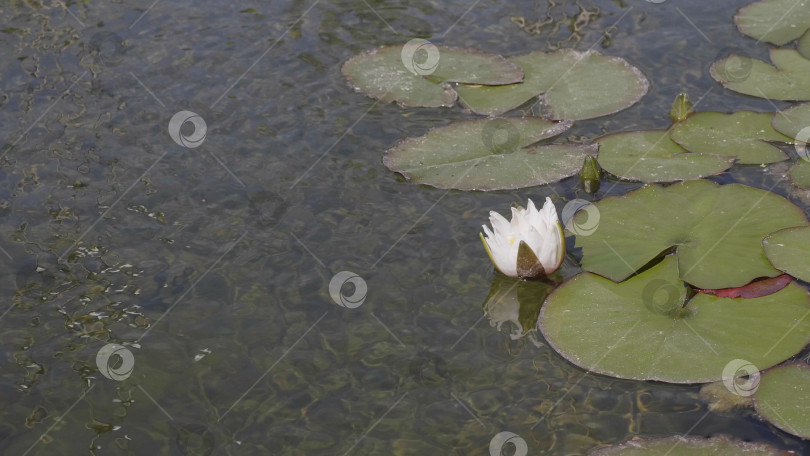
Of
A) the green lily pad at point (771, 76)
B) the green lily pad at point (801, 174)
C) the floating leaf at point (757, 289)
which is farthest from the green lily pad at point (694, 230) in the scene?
the green lily pad at point (771, 76)

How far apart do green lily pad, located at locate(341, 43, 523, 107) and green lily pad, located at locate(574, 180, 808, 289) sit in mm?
1619

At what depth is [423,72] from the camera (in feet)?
20.8

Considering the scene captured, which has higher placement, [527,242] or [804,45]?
[527,242]

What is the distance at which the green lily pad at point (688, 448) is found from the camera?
346 centimetres

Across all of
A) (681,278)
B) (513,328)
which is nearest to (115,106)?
(513,328)

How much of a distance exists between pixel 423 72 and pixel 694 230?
7.94ft

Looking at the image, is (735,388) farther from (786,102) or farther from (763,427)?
(786,102)

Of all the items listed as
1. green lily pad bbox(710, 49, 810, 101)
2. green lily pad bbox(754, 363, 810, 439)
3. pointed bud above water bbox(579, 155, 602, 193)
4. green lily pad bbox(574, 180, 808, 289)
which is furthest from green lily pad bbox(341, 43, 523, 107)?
green lily pad bbox(754, 363, 810, 439)

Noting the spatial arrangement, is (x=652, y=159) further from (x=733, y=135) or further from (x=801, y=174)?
(x=801, y=174)

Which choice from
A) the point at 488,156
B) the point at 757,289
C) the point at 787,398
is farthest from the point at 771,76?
the point at 787,398

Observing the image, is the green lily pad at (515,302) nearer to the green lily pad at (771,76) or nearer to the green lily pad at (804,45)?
the green lily pad at (771,76)

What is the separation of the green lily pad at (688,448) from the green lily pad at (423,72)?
10.2ft

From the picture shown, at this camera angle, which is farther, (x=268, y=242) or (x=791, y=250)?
(x=268, y=242)

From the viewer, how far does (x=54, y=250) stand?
4785 mm
